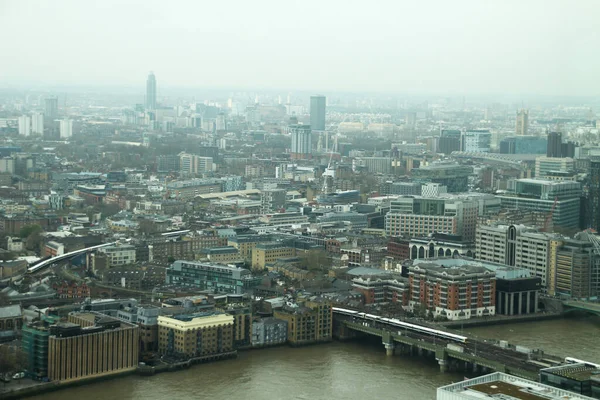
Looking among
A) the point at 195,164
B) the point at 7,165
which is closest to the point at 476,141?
the point at 195,164

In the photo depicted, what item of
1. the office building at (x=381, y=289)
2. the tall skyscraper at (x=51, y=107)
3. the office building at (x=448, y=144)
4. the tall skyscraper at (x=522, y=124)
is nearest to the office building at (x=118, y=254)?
the office building at (x=381, y=289)

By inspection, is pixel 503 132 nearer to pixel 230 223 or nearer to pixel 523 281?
pixel 230 223

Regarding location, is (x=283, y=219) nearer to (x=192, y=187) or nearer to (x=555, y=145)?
(x=192, y=187)

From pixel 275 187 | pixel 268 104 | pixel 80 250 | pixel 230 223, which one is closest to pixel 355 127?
pixel 268 104

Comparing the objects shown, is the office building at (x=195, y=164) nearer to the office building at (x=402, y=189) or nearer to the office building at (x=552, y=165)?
the office building at (x=402, y=189)

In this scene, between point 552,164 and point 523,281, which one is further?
point 552,164

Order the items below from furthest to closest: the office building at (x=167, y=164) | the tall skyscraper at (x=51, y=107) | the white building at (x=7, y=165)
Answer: the tall skyscraper at (x=51, y=107) < the office building at (x=167, y=164) < the white building at (x=7, y=165)
